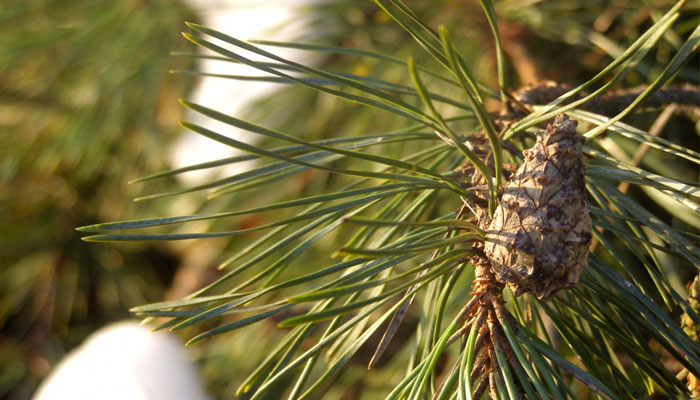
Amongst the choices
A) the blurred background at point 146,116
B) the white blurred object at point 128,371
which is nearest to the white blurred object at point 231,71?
the blurred background at point 146,116

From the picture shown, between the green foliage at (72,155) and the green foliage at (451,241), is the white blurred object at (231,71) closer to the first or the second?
the green foliage at (72,155)

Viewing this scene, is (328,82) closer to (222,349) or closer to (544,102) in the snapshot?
(544,102)

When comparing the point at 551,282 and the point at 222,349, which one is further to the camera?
the point at 222,349

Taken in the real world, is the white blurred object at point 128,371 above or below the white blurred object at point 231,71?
below

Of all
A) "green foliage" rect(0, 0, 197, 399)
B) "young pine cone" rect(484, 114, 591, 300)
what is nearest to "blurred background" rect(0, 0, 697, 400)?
"green foliage" rect(0, 0, 197, 399)

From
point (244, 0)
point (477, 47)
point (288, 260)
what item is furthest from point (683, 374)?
point (244, 0)

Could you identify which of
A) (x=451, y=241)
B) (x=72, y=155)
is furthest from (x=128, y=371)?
(x=451, y=241)
